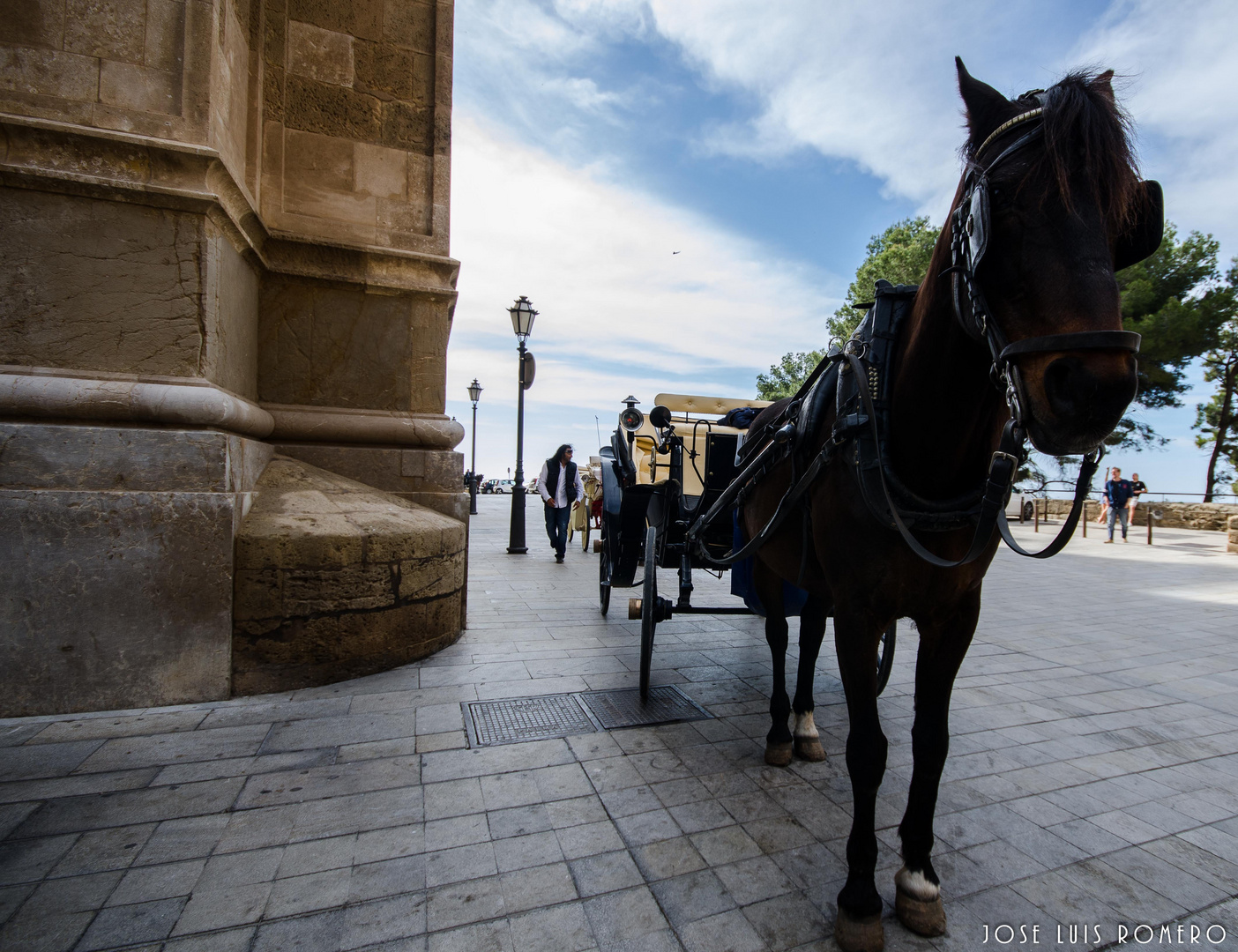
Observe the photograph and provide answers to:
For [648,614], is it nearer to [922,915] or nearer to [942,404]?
[922,915]

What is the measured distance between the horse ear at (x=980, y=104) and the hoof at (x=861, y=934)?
227 centimetres

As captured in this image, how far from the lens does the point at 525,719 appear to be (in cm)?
343

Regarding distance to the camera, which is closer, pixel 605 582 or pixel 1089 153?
pixel 1089 153

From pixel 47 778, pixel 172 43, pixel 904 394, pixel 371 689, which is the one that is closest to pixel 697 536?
pixel 904 394

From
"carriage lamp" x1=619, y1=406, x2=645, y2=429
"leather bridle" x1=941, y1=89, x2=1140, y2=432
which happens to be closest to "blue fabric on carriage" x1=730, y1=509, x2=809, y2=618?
"carriage lamp" x1=619, y1=406, x2=645, y2=429

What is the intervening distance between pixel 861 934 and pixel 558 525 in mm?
8946

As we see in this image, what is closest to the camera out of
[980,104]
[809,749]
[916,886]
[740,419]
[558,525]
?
[980,104]

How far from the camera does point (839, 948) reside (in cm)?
183

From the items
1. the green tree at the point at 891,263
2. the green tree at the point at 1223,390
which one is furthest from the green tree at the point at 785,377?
the green tree at the point at 1223,390

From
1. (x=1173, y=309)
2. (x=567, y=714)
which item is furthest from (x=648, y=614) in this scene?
(x=1173, y=309)

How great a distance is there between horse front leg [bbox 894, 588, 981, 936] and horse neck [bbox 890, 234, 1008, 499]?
479mm

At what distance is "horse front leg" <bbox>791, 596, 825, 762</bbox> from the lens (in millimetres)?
3084

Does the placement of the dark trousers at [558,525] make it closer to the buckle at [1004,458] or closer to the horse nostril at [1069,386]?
the buckle at [1004,458]

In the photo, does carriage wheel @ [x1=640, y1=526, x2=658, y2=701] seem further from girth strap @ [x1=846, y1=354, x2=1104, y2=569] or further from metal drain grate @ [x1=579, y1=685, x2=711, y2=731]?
girth strap @ [x1=846, y1=354, x2=1104, y2=569]
